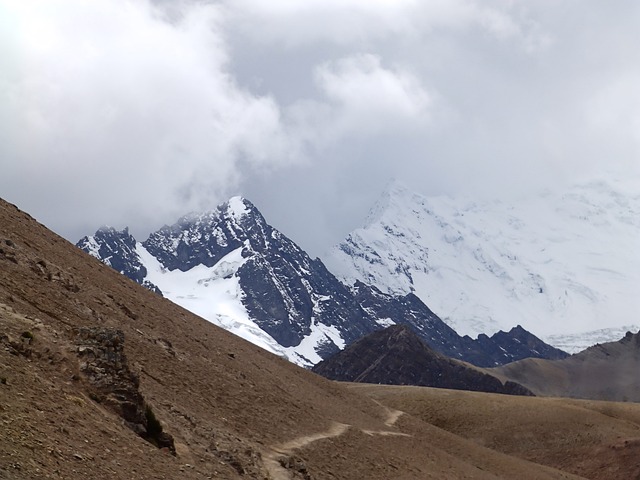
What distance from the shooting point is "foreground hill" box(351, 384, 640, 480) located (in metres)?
95.9

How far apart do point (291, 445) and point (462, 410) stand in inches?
2567

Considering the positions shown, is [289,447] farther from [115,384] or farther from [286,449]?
[115,384]

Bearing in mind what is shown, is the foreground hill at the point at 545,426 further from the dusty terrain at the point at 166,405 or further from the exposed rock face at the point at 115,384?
the exposed rock face at the point at 115,384

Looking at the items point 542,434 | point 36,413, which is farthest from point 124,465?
point 542,434

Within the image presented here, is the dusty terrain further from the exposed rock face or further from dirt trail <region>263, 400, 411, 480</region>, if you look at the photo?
the exposed rock face

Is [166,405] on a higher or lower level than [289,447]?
lower

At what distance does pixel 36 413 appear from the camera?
1077 inches

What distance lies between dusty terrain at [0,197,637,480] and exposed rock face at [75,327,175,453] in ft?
0.96

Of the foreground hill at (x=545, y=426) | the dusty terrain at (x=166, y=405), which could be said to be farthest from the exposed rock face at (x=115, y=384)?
the foreground hill at (x=545, y=426)

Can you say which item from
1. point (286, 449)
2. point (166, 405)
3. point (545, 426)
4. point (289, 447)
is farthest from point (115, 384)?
point (545, 426)

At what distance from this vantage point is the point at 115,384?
3303 cm

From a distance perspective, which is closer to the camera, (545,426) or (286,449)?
→ (286,449)

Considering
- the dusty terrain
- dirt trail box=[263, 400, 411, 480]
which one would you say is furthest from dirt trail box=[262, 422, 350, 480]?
the dusty terrain

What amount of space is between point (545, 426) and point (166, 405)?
74.1 meters
